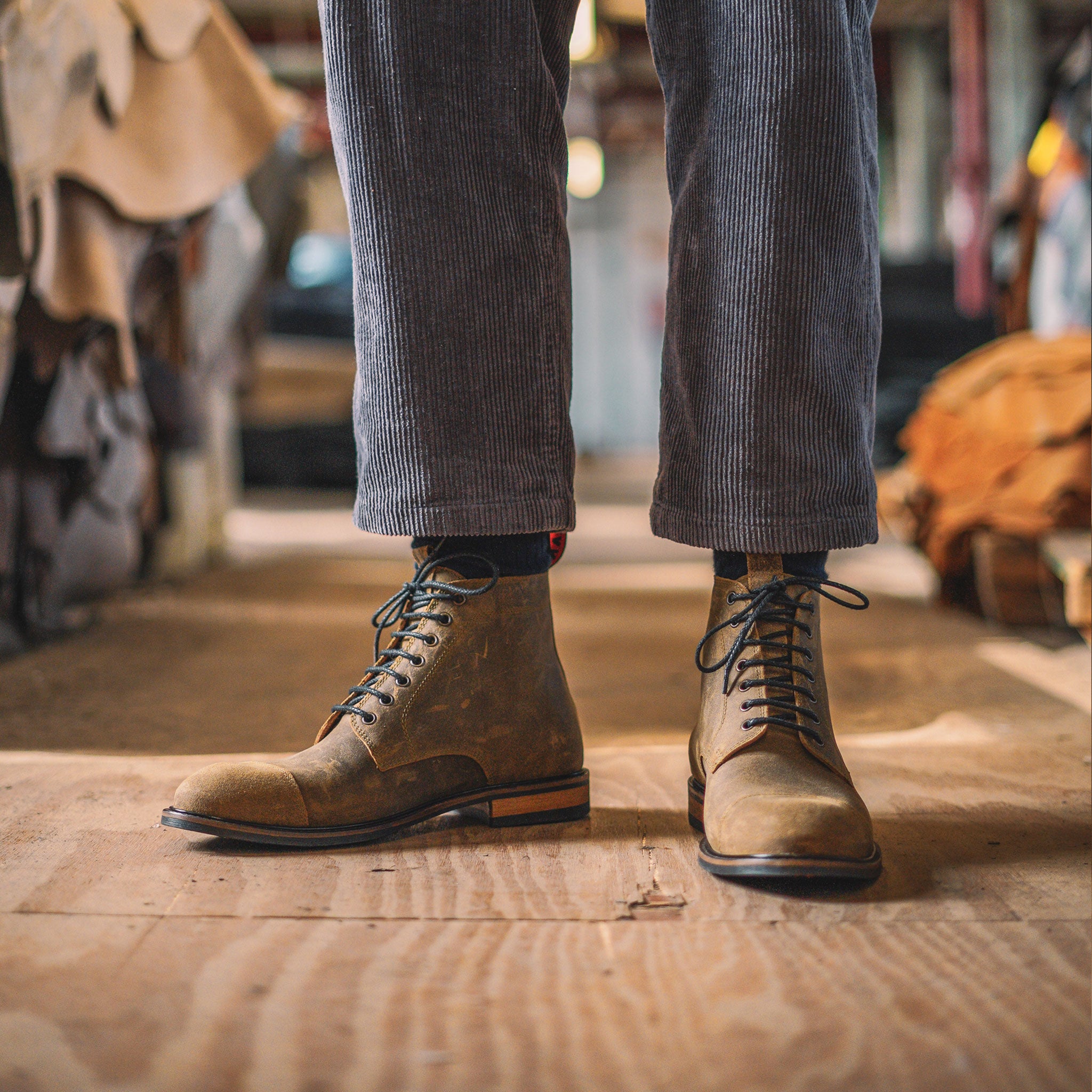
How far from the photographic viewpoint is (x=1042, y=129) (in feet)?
8.75

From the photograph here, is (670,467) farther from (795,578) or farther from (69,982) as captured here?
(69,982)

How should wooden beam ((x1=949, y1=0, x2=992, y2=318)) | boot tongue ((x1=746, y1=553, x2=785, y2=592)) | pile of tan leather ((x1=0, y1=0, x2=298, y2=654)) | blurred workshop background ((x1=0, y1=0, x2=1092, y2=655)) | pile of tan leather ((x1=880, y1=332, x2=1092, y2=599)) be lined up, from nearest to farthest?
1. boot tongue ((x1=746, y1=553, x2=785, y2=592))
2. pile of tan leather ((x1=0, y1=0, x2=298, y2=654))
3. blurred workshop background ((x1=0, y1=0, x2=1092, y2=655))
4. pile of tan leather ((x1=880, y1=332, x2=1092, y2=599))
5. wooden beam ((x1=949, y1=0, x2=992, y2=318))

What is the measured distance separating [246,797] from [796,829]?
12.6 inches

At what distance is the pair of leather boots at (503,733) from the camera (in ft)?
2.04

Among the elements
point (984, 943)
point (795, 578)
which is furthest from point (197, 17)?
point (984, 943)

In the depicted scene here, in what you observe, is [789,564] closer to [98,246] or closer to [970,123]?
[98,246]

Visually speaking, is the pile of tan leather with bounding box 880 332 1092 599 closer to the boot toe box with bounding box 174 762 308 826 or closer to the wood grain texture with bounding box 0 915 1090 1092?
the wood grain texture with bounding box 0 915 1090 1092

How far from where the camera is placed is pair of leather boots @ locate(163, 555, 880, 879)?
0.62 m

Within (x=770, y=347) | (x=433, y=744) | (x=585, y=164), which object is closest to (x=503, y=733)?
(x=433, y=744)

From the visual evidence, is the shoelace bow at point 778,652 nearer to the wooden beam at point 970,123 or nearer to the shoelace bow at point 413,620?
the shoelace bow at point 413,620

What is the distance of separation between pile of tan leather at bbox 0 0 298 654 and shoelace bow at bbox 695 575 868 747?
0.90 meters

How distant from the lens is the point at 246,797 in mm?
623

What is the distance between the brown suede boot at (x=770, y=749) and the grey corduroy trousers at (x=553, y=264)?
0.05 metres

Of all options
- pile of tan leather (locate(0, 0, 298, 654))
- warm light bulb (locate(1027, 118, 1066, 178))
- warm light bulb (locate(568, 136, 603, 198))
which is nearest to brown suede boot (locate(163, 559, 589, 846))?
pile of tan leather (locate(0, 0, 298, 654))
